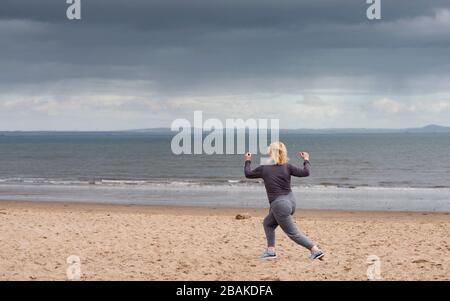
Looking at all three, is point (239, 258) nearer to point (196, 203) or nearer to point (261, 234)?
point (261, 234)

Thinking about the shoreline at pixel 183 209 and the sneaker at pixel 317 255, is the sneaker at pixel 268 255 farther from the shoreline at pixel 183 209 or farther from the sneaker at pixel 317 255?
the shoreline at pixel 183 209

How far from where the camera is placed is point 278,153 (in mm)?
9734

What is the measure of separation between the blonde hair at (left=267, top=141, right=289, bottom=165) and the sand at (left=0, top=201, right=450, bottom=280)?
1.64m

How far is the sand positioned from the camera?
9977 millimetres

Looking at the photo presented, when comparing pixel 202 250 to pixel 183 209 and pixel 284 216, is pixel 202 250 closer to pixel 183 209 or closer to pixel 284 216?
pixel 284 216

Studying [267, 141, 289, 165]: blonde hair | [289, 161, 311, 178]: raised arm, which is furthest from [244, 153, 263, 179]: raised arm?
[289, 161, 311, 178]: raised arm

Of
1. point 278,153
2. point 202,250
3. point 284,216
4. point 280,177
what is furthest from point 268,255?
point 278,153

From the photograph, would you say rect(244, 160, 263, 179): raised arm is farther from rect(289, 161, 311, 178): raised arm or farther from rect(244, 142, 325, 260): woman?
rect(289, 161, 311, 178): raised arm

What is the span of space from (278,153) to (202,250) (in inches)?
120

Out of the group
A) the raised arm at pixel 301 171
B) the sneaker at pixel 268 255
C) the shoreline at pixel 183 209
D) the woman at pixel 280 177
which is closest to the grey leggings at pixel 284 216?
the woman at pixel 280 177

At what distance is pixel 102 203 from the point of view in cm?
2623

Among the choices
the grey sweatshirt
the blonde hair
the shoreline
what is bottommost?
the shoreline

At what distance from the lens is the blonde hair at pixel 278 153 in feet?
31.8
